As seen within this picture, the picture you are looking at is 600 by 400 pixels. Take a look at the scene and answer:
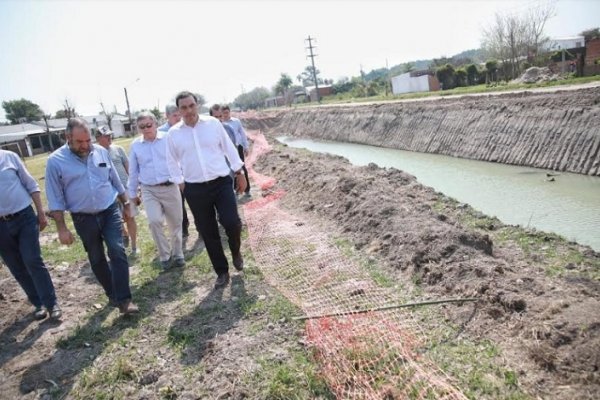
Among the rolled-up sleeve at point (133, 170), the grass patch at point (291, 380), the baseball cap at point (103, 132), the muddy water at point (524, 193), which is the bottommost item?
the muddy water at point (524, 193)

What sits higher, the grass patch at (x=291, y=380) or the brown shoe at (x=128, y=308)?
the brown shoe at (x=128, y=308)

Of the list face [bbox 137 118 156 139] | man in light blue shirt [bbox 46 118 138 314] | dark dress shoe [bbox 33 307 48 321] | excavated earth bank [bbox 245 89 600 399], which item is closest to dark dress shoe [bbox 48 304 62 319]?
dark dress shoe [bbox 33 307 48 321]

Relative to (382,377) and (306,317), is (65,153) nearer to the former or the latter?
(306,317)

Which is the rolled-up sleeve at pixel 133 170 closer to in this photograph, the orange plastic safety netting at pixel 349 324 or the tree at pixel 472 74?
the orange plastic safety netting at pixel 349 324

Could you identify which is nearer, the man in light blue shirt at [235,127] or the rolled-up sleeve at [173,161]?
the rolled-up sleeve at [173,161]

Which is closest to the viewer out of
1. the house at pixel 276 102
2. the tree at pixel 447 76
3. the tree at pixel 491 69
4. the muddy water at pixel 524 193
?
the muddy water at pixel 524 193

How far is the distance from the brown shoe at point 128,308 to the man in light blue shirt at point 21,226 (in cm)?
74

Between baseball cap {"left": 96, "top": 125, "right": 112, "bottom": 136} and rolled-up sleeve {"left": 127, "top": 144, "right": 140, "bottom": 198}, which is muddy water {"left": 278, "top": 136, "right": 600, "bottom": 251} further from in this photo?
baseball cap {"left": 96, "top": 125, "right": 112, "bottom": 136}

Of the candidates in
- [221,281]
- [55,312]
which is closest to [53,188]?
[55,312]

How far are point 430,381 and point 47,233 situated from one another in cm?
776

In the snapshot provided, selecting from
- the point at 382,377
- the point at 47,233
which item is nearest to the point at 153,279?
the point at 382,377

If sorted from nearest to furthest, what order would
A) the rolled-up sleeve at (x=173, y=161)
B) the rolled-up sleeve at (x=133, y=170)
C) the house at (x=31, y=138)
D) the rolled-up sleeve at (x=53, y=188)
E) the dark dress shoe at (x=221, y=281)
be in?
the rolled-up sleeve at (x=53, y=188)
the rolled-up sleeve at (x=173, y=161)
the dark dress shoe at (x=221, y=281)
the rolled-up sleeve at (x=133, y=170)
the house at (x=31, y=138)

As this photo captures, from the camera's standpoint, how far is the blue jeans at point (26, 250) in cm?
387

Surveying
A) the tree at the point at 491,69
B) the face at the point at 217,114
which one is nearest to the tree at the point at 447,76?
the tree at the point at 491,69
